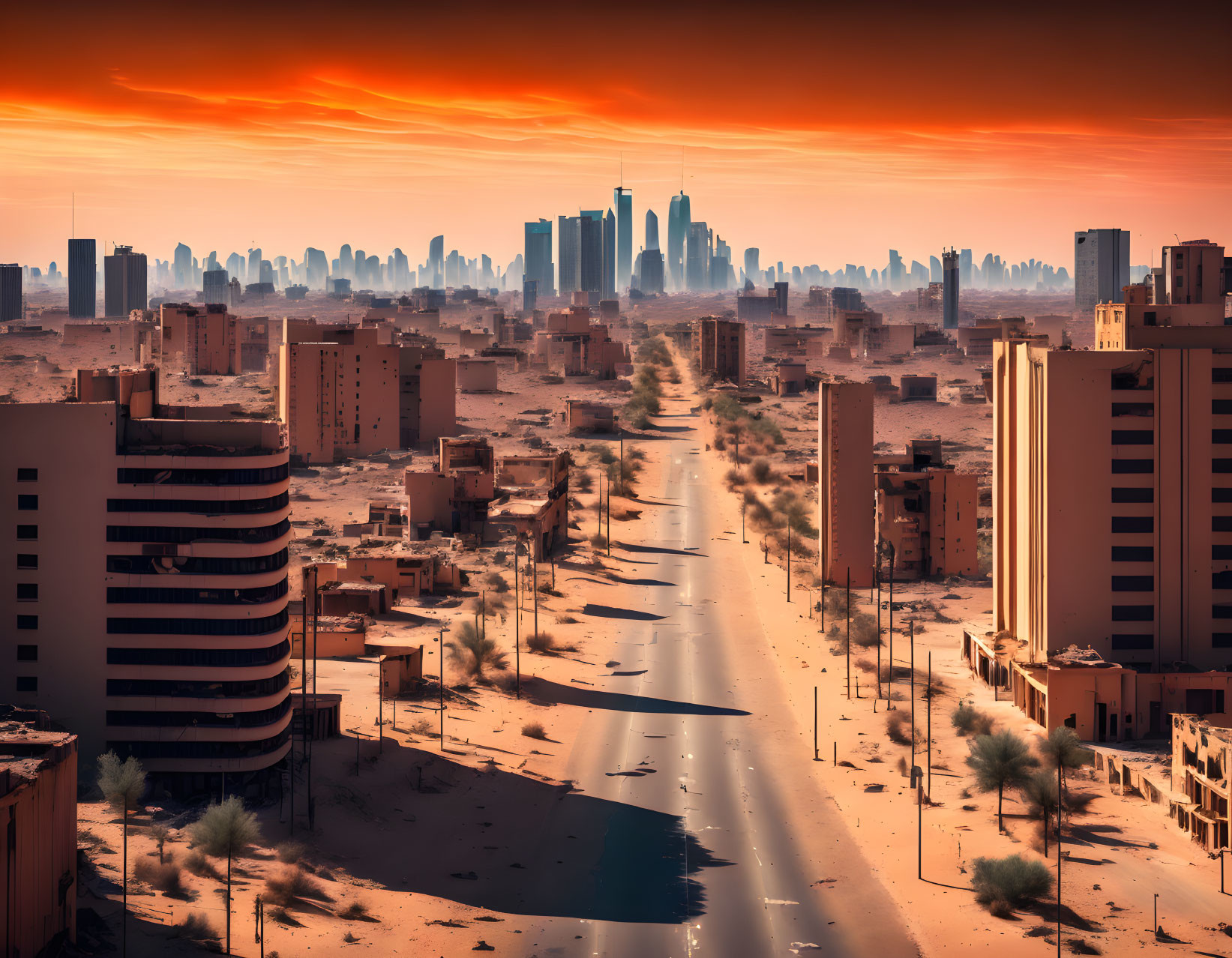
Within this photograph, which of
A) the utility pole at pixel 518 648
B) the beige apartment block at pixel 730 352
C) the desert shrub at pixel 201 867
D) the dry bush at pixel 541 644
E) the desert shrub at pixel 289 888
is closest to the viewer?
the desert shrub at pixel 289 888

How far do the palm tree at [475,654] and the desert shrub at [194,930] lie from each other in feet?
79.3

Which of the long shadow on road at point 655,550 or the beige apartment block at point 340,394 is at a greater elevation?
the beige apartment block at point 340,394

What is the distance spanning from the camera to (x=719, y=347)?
183000mm

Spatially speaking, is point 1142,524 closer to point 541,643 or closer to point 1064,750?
point 1064,750

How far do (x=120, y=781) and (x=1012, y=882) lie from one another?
69.4 feet

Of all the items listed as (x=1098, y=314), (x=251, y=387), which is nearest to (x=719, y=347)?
(x=251, y=387)

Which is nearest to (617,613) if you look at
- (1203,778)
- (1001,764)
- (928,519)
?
(928,519)

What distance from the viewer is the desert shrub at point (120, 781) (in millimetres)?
35688

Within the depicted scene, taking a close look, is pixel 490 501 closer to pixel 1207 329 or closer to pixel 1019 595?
pixel 1019 595

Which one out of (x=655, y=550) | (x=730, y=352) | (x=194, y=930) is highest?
(x=730, y=352)

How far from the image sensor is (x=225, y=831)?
33.8 m

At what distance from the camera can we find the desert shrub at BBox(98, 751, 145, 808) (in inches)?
1405

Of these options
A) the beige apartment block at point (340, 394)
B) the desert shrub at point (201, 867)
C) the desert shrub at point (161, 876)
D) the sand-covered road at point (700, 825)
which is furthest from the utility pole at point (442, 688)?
the beige apartment block at point (340, 394)

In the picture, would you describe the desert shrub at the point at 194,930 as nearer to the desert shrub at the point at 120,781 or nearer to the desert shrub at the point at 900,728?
the desert shrub at the point at 120,781
